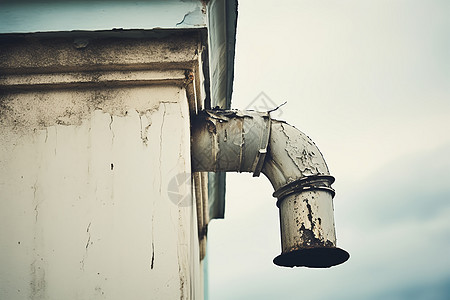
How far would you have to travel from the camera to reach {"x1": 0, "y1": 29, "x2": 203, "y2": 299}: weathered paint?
7.60ft

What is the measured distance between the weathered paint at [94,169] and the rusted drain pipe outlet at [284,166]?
0.33 meters

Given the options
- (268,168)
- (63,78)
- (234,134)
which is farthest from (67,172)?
(268,168)

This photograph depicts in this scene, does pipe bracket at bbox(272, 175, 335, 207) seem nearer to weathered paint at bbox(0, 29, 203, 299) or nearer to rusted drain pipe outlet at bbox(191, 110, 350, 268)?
rusted drain pipe outlet at bbox(191, 110, 350, 268)

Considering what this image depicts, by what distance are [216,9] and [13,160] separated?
1.48 metres

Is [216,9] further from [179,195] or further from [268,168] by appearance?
[179,195]

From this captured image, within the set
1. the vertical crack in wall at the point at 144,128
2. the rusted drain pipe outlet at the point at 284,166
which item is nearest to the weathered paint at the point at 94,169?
→ the vertical crack in wall at the point at 144,128

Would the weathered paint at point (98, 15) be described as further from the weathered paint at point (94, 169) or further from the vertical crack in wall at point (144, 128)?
the vertical crack in wall at point (144, 128)

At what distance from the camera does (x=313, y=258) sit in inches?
116

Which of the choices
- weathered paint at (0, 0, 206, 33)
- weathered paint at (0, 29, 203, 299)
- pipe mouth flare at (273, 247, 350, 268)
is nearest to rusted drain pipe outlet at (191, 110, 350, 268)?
pipe mouth flare at (273, 247, 350, 268)

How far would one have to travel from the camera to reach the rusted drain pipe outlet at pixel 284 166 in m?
2.86

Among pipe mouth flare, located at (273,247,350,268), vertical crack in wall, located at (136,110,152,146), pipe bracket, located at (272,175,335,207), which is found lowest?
pipe mouth flare, located at (273,247,350,268)

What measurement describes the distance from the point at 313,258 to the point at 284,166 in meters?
0.58

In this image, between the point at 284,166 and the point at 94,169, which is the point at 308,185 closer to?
the point at 284,166

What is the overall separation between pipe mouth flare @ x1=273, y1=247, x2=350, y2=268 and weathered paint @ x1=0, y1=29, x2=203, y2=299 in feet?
2.30
